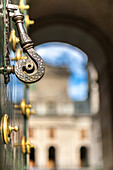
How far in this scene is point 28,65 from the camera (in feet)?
5.08

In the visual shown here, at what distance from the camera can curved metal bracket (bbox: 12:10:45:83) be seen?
1.50m

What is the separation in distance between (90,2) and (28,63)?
741 cm

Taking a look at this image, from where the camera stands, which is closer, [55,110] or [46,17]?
[46,17]

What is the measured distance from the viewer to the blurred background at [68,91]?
8.98 m

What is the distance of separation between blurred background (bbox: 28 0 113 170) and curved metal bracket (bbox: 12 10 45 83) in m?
6.78

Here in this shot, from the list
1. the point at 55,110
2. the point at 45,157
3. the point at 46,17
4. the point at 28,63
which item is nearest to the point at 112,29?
the point at 46,17

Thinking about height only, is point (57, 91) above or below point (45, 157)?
above

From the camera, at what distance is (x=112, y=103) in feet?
30.3

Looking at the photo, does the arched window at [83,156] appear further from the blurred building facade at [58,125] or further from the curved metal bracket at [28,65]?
the curved metal bracket at [28,65]

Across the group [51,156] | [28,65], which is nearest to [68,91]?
[51,156]

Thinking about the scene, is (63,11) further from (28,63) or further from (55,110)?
(55,110)

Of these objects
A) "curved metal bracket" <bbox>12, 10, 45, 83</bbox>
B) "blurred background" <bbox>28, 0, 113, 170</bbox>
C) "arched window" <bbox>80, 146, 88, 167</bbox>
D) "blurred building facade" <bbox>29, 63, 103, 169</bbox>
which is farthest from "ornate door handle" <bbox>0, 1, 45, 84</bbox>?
"arched window" <bbox>80, 146, 88, 167</bbox>

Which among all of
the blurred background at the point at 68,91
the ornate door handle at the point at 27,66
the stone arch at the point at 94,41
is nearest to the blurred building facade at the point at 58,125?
the blurred background at the point at 68,91

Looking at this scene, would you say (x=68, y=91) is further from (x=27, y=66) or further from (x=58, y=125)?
(x=27, y=66)
